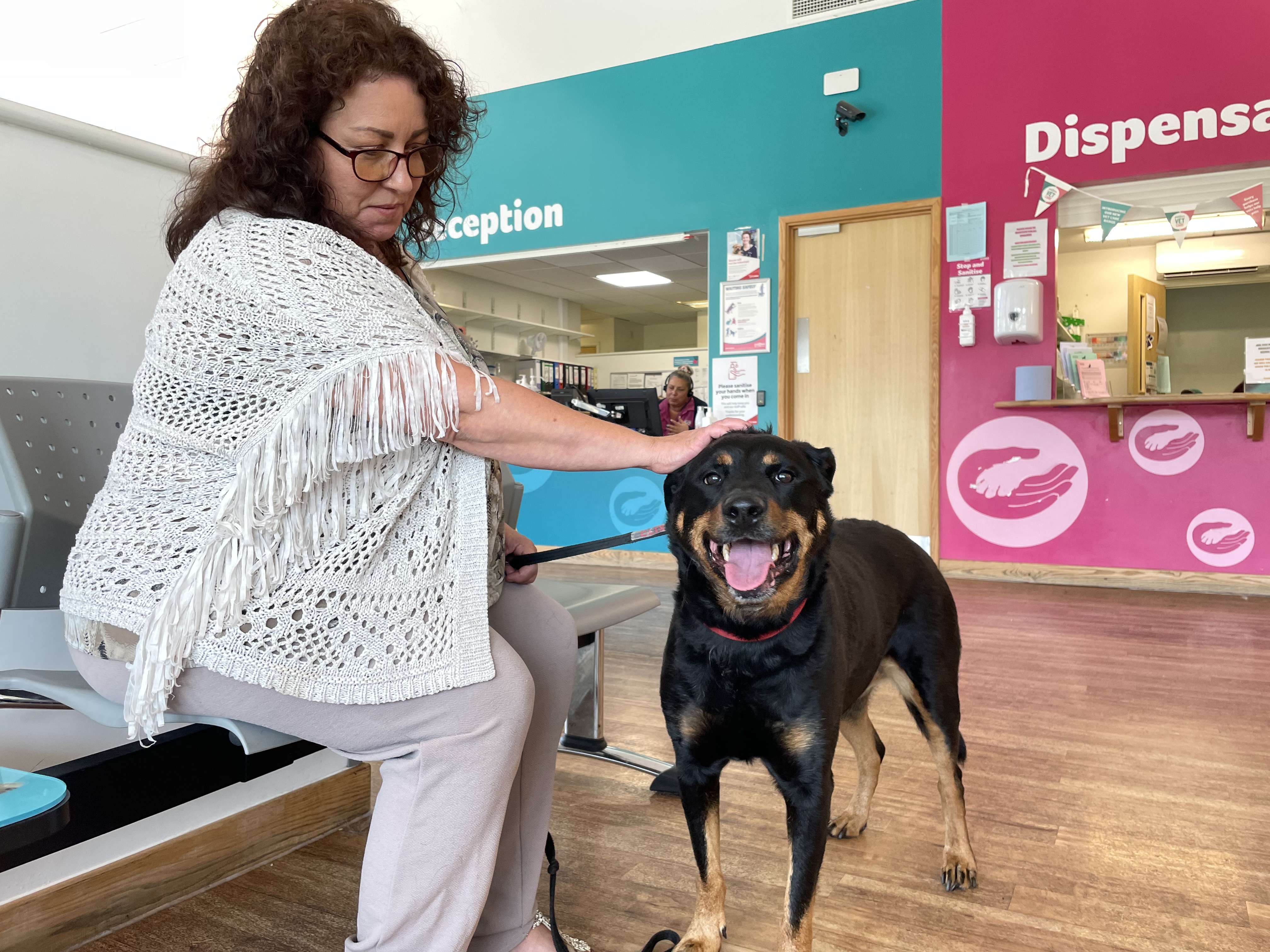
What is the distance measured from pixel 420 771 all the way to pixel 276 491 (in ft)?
1.15

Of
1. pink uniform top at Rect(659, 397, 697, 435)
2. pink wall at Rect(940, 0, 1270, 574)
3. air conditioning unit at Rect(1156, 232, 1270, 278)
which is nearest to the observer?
pink wall at Rect(940, 0, 1270, 574)

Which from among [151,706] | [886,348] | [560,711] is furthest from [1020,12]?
[151,706]

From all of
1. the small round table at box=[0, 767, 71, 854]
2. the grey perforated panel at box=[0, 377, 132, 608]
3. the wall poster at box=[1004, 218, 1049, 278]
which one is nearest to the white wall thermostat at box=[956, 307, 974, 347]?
the wall poster at box=[1004, 218, 1049, 278]

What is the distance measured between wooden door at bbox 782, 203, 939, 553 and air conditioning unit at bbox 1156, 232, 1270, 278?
11.3 feet

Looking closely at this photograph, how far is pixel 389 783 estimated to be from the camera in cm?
101

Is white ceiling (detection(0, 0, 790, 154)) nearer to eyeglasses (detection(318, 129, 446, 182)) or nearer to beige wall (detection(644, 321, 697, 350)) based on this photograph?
eyeglasses (detection(318, 129, 446, 182))

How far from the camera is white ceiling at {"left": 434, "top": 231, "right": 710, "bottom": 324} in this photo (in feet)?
25.1

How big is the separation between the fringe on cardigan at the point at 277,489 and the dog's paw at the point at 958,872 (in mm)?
1270

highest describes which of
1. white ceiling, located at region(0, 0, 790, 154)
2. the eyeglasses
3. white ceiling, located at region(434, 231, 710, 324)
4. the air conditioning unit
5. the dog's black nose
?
white ceiling, located at region(0, 0, 790, 154)

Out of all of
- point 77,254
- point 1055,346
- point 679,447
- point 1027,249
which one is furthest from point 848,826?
point 1027,249

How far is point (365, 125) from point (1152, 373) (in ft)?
19.5

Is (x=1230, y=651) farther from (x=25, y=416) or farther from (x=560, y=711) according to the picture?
(x=25, y=416)

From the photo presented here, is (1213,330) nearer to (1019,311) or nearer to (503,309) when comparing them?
(1019,311)

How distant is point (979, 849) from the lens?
1.76 metres
